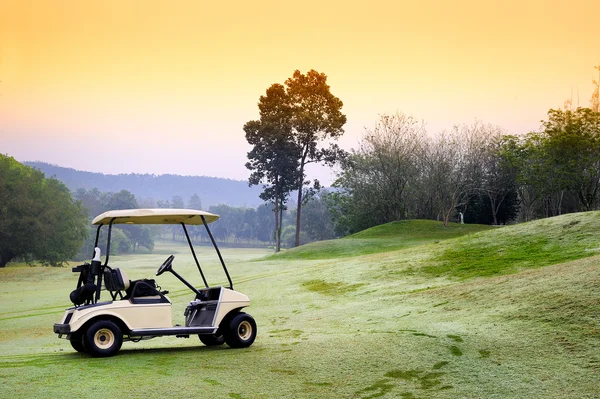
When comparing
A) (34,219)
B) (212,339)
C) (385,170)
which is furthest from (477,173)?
(212,339)

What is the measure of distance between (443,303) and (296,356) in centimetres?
724

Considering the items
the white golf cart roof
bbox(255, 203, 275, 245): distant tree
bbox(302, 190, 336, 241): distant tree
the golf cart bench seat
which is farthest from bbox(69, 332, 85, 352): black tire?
bbox(255, 203, 275, 245): distant tree

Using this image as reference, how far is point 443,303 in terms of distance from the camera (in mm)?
18484

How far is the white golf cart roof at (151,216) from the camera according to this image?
508 inches

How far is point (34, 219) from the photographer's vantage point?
62.8 m

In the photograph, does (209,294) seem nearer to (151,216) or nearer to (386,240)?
(151,216)

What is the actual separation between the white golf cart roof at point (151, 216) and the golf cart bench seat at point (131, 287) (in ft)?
3.59

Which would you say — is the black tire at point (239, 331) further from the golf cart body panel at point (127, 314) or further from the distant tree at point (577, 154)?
the distant tree at point (577, 154)

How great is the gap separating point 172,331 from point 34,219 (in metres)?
54.8

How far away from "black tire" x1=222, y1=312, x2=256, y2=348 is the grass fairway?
39cm

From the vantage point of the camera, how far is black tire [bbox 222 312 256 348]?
527 inches

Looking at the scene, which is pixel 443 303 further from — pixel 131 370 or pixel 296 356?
pixel 131 370

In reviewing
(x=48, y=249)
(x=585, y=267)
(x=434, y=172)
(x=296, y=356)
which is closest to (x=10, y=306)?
(x=296, y=356)

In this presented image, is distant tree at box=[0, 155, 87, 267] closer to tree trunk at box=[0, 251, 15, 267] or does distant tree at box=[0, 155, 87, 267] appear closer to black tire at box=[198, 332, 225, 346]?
tree trunk at box=[0, 251, 15, 267]
